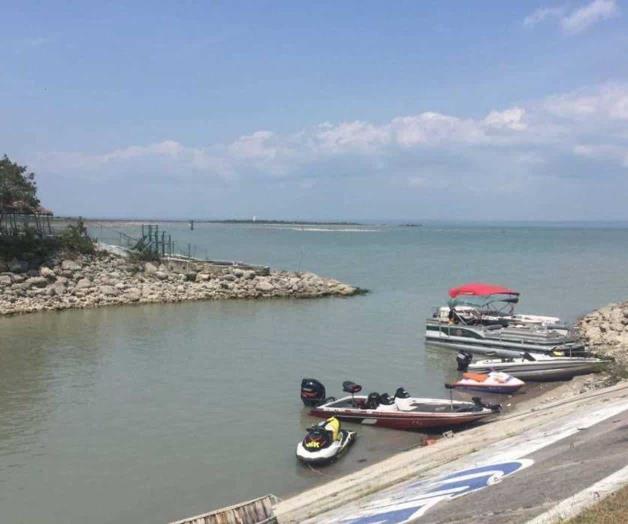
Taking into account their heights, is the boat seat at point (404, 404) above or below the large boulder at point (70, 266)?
below

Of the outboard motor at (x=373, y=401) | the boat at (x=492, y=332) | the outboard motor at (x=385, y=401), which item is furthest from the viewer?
the boat at (x=492, y=332)

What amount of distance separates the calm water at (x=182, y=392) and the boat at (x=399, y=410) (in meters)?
0.41

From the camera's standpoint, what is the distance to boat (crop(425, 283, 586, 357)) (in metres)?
29.0

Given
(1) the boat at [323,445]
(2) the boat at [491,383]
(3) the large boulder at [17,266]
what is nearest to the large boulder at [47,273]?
(3) the large boulder at [17,266]

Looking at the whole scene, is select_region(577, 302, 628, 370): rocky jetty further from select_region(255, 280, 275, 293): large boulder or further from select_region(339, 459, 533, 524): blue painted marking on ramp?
select_region(255, 280, 275, 293): large boulder

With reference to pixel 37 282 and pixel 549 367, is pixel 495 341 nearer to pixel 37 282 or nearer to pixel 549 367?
pixel 549 367

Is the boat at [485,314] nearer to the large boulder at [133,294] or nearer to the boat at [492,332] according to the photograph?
the boat at [492,332]

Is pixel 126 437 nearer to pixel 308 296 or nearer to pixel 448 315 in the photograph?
pixel 448 315

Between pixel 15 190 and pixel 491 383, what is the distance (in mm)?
39391

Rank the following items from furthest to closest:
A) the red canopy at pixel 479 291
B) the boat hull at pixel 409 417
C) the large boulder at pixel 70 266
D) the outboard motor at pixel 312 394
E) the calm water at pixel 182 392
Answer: the large boulder at pixel 70 266 < the red canopy at pixel 479 291 < the outboard motor at pixel 312 394 < the boat hull at pixel 409 417 < the calm water at pixel 182 392

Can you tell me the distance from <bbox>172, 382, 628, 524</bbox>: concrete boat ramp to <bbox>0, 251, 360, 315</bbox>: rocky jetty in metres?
31.8

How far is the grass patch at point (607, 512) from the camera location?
764 cm

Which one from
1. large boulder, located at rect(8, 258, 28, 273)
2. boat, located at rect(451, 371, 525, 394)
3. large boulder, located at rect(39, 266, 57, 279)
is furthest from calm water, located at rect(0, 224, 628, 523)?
large boulder, located at rect(8, 258, 28, 273)

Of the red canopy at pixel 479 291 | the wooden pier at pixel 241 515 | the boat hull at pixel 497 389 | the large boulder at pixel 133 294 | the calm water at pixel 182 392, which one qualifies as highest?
the red canopy at pixel 479 291
